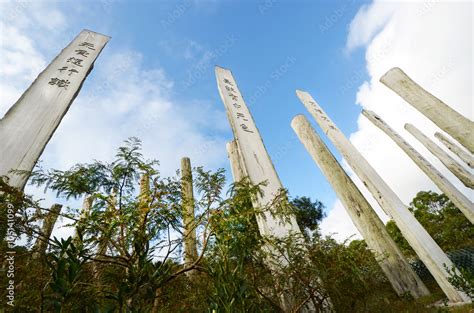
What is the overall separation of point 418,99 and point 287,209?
1.74m

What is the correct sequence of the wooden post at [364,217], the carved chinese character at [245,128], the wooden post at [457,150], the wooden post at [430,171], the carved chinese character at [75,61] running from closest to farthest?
the carved chinese character at [75,61], the carved chinese character at [245,128], the wooden post at [364,217], the wooden post at [430,171], the wooden post at [457,150]

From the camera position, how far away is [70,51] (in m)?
2.64

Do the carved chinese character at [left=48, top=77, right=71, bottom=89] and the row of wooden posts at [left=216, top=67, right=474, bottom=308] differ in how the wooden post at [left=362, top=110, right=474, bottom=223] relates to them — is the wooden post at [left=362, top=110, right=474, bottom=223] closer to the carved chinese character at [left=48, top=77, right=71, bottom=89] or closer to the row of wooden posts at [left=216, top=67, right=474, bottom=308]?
the row of wooden posts at [left=216, top=67, right=474, bottom=308]

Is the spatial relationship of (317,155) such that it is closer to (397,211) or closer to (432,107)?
(397,211)

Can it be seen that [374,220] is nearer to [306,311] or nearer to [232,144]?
[306,311]

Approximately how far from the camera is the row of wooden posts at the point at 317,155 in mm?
1785

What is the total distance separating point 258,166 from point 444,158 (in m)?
4.65

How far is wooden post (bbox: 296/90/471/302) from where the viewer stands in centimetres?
319

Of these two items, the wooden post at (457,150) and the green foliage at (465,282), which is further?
the wooden post at (457,150)

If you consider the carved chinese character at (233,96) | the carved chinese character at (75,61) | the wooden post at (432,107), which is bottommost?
the wooden post at (432,107)

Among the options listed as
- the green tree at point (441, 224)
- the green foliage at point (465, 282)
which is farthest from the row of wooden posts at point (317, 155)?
the green tree at point (441, 224)

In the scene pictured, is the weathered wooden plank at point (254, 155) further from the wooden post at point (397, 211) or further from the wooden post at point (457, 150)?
the wooden post at point (457, 150)

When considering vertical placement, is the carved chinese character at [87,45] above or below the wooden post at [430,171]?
above

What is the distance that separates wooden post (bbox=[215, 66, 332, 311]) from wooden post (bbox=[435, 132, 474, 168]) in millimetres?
3914
